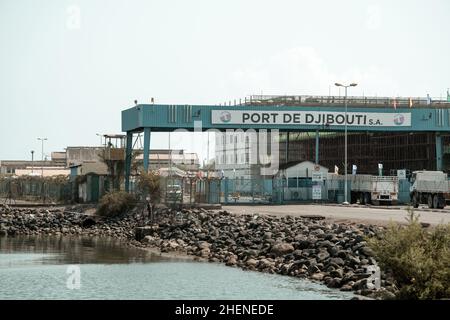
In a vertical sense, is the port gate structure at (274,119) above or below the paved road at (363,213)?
above

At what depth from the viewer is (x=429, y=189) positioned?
2608 inches

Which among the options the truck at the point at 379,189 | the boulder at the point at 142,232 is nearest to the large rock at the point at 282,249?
the boulder at the point at 142,232

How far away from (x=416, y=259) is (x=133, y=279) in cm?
1538

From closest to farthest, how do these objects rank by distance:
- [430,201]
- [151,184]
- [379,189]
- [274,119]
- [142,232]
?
1. [142,232]
2. [430,201]
3. [151,184]
4. [379,189]
5. [274,119]

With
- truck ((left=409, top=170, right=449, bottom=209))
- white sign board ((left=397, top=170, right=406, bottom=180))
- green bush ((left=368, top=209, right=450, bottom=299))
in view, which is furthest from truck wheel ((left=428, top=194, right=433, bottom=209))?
green bush ((left=368, top=209, right=450, bottom=299))

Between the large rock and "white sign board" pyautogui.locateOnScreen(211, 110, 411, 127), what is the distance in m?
33.6

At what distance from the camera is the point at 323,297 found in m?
28.1

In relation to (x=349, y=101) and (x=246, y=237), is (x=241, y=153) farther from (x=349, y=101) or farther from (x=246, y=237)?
(x=246, y=237)

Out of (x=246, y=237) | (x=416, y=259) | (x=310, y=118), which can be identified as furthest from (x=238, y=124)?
(x=416, y=259)

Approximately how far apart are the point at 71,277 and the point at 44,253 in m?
12.6

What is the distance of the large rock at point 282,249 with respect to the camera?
39347mm

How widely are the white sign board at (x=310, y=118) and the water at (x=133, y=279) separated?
26122 mm

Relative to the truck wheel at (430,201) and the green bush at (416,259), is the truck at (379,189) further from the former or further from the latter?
the green bush at (416,259)

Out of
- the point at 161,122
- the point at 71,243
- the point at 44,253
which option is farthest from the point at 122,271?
the point at 161,122
